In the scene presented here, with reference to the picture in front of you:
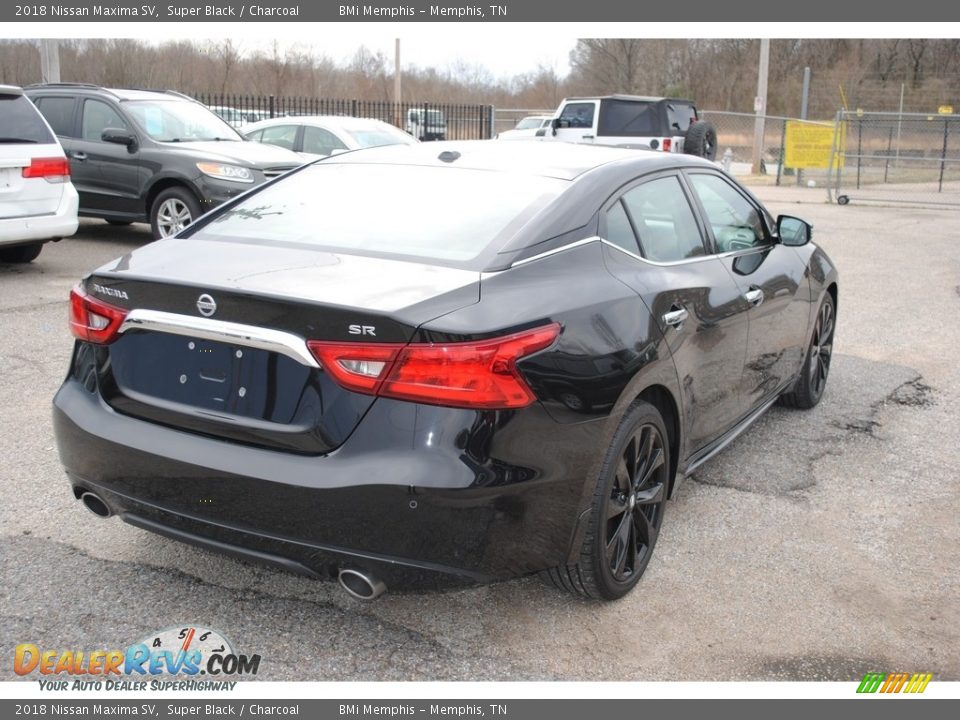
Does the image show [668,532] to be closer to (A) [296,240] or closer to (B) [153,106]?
(A) [296,240]

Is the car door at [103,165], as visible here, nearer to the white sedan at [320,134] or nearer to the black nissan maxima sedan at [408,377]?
the white sedan at [320,134]

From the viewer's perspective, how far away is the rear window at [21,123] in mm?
8992

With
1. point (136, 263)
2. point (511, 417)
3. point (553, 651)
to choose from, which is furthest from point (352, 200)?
point (553, 651)

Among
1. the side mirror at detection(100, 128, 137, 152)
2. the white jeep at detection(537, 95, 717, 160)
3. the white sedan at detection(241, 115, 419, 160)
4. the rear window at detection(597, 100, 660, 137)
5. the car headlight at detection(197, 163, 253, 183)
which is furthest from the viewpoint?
the rear window at detection(597, 100, 660, 137)

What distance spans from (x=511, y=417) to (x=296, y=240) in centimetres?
115

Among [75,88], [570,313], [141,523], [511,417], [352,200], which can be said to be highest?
[75,88]

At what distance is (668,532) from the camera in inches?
162

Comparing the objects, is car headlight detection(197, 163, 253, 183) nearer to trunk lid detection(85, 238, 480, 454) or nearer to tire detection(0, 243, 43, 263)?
tire detection(0, 243, 43, 263)

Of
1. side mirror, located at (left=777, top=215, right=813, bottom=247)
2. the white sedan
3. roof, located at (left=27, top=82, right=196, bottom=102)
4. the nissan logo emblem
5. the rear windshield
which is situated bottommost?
the nissan logo emblem

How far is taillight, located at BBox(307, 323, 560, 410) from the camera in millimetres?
2707

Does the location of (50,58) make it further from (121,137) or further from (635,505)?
(635,505)

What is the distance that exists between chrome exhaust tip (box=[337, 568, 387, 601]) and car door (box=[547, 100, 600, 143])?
1984 centimetres

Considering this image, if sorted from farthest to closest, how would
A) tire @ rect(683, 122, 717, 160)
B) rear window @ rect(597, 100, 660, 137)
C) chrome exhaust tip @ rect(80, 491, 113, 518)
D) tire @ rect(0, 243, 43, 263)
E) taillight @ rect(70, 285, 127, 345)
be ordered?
rear window @ rect(597, 100, 660, 137), tire @ rect(683, 122, 717, 160), tire @ rect(0, 243, 43, 263), chrome exhaust tip @ rect(80, 491, 113, 518), taillight @ rect(70, 285, 127, 345)

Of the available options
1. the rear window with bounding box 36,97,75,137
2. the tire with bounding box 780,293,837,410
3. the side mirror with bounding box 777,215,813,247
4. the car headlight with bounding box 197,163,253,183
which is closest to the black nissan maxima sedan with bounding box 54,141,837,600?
the side mirror with bounding box 777,215,813,247
